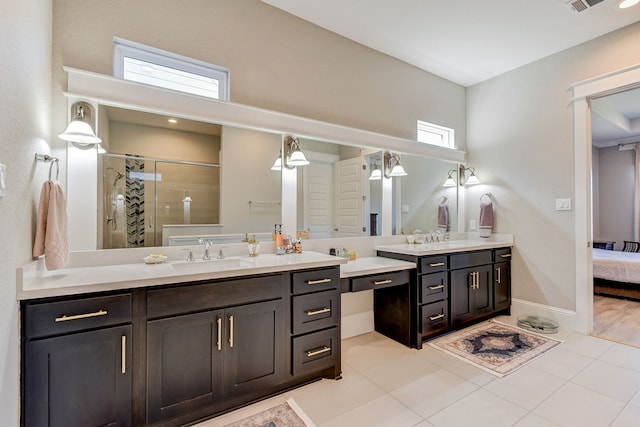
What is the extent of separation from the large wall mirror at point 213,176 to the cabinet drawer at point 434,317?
0.89 meters

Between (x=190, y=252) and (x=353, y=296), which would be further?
(x=353, y=296)

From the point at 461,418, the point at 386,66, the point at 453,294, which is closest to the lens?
the point at 461,418

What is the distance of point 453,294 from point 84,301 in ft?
9.49

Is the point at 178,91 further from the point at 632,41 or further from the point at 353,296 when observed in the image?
the point at 632,41

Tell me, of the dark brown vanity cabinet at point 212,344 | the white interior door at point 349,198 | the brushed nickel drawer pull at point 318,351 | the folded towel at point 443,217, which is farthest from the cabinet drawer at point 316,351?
the folded towel at point 443,217

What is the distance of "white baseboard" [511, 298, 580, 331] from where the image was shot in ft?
10.1

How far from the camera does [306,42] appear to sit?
271cm

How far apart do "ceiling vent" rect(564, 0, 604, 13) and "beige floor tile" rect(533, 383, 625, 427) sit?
9.76ft

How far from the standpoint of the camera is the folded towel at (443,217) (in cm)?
380

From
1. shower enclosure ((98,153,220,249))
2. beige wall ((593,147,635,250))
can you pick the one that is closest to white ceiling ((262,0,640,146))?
shower enclosure ((98,153,220,249))

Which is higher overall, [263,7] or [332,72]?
[263,7]

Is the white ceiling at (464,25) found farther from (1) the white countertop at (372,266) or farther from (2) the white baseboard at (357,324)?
(2) the white baseboard at (357,324)

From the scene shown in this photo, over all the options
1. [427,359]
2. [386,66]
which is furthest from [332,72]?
[427,359]

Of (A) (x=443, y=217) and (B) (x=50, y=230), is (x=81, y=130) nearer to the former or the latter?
(B) (x=50, y=230)
